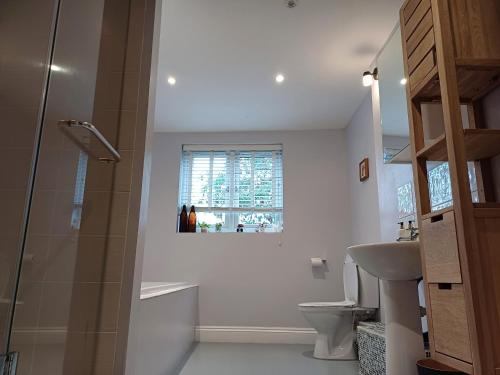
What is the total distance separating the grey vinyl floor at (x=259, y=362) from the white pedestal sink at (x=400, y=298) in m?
0.93

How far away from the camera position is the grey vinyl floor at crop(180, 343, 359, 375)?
251cm

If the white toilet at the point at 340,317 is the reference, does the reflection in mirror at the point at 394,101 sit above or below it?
above

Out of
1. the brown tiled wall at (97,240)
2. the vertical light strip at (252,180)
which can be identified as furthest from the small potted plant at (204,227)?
the brown tiled wall at (97,240)

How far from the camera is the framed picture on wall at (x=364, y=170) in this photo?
3.19 metres

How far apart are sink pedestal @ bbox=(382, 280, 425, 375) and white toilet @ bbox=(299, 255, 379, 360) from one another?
1.15 meters

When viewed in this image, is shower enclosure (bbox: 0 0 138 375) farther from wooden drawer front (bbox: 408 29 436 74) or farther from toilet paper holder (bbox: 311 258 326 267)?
toilet paper holder (bbox: 311 258 326 267)

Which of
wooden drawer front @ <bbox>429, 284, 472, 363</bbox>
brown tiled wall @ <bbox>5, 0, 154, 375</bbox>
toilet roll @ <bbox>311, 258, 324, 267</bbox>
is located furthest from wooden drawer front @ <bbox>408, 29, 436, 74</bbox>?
toilet roll @ <bbox>311, 258, 324, 267</bbox>

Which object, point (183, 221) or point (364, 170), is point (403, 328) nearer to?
point (364, 170)

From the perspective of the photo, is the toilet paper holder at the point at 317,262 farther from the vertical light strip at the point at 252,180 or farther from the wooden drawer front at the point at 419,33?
the wooden drawer front at the point at 419,33

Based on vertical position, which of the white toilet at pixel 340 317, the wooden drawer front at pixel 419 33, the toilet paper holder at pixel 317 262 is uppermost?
the wooden drawer front at pixel 419 33

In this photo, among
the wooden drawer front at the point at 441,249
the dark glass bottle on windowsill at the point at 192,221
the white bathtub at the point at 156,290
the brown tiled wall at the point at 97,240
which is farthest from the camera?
the dark glass bottle on windowsill at the point at 192,221

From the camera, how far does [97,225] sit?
61.2 inches

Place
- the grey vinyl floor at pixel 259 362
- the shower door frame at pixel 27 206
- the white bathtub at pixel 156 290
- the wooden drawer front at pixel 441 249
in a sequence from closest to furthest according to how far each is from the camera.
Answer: the shower door frame at pixel 27 206 < the wooden drawer front at pixel 441 249 < the white bathtub at pixel 156 290 < the grey vinyl floor at pixel 259 362

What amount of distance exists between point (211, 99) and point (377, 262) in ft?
7.51
